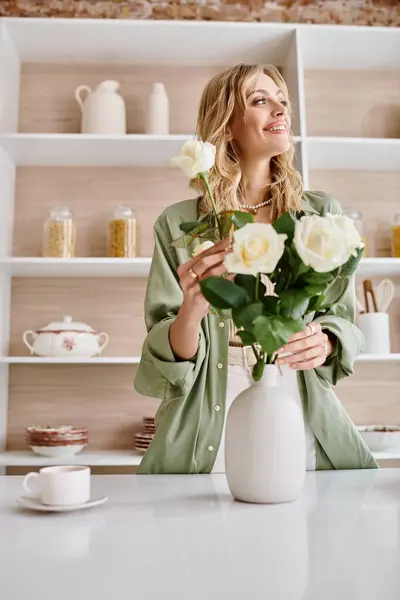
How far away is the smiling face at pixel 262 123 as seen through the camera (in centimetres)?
148

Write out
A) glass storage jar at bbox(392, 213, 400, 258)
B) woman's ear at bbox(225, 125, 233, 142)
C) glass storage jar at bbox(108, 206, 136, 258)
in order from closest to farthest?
woman's ear at bbox(225, 125, 233, 142) → glass storage jar at bbox(108, 206, 136, 258) → glass storage jar at bbox(392, 213, 400, 258)

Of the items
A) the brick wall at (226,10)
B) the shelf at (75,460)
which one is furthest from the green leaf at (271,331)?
the brick wall at (226,10)

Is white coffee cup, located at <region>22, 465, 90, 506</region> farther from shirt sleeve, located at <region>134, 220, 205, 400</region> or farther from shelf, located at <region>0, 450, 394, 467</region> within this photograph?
shelf, located at <region>0, 450, 394, 467</region>

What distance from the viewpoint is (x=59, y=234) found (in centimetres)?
246

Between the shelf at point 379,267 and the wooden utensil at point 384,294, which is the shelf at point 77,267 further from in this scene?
the wooden utensil at point 384,294

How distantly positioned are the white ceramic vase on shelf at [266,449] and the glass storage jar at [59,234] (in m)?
1.77

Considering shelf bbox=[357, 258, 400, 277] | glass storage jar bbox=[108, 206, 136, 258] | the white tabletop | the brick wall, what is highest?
the brick wall

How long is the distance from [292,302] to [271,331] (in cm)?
5

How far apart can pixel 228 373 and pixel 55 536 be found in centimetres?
79

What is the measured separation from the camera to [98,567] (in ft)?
1.71

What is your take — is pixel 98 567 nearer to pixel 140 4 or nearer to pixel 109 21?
pixel 109 21

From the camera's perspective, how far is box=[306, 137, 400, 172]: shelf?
2.47 metres

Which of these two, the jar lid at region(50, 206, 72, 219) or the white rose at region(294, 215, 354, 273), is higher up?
the jar lid at region(50, 206, 72, 219)

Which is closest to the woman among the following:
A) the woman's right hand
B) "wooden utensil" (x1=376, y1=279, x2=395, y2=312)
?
the woman's right hand
